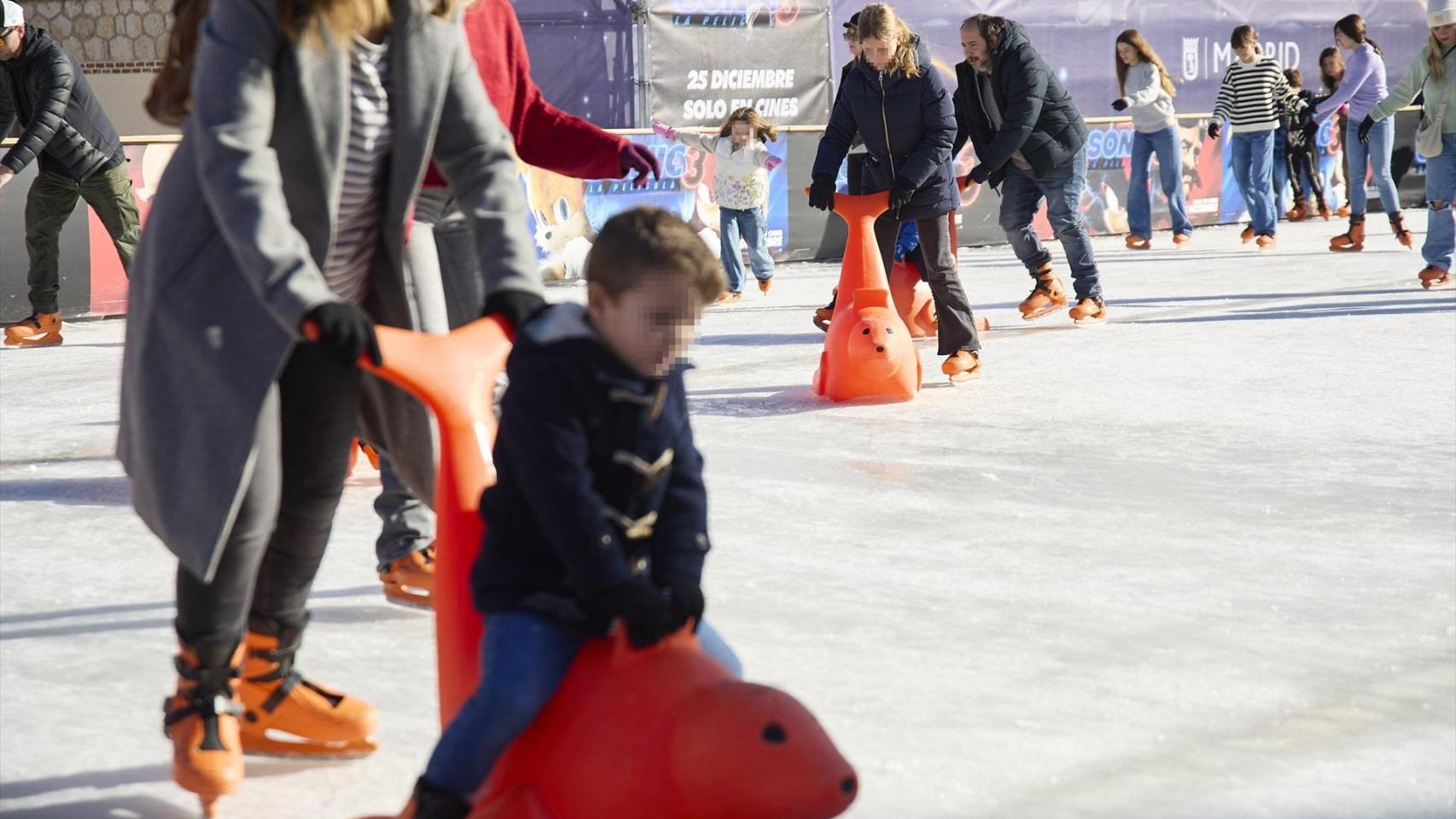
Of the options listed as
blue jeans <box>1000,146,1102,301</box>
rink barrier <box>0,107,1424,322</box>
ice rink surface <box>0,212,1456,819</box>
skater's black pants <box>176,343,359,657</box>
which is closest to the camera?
skater's black pants <box>176,343,359,657</box>

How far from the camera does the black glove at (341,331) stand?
1.96m

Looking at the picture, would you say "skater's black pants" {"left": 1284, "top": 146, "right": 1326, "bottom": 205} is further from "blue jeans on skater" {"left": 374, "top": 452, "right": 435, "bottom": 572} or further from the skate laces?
the skate laces

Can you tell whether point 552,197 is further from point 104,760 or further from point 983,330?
point 104,760

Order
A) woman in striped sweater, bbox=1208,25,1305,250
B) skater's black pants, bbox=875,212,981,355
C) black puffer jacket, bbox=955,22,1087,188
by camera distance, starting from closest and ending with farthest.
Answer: skater's black pants, bbox=875,212,981,355 < black puffer jacket, bbox=955,22,1087,188 < woman in striped sweater, bbox=1208,25,1305,250

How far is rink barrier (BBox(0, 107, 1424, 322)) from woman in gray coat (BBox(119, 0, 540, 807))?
379 centimetres

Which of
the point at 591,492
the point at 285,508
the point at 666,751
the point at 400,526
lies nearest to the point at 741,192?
the point at 400,526

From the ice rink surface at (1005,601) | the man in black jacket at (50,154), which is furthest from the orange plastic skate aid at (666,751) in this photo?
the man in black jacket at (50,154)

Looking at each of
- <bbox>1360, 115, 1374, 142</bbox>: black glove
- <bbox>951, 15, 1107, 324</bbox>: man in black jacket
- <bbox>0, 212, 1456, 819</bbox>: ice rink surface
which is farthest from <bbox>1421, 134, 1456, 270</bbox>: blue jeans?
<bbox>0, 212, 1456, 819</bbox>: ice rink surface

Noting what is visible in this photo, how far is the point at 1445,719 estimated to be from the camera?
2.65m

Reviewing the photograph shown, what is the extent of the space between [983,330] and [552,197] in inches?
172

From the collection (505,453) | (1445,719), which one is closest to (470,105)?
(505,453)

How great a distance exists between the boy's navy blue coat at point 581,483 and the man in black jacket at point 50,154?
6356mm

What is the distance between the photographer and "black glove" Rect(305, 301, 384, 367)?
6.41 ft

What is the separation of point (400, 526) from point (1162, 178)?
37.7 ft
